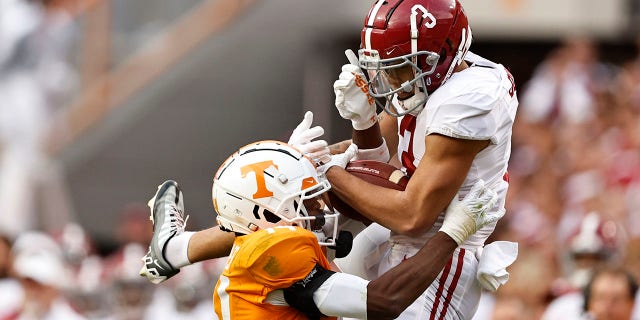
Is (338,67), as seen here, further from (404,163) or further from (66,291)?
(404,163)

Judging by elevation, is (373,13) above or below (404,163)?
above

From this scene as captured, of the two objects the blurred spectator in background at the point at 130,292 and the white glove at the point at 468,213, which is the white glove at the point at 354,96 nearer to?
the white glove at the point at 468,213

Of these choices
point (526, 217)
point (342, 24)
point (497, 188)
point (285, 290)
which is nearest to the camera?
point (285, 290)

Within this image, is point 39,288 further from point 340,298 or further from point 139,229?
point 340,298

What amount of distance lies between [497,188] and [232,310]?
3.39 ft

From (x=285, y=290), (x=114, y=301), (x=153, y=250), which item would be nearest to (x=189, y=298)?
(x=114, y=301)

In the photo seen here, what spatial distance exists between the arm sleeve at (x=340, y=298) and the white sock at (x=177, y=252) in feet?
2.47

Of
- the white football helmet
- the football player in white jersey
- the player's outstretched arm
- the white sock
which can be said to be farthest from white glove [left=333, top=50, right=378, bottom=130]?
the white sock

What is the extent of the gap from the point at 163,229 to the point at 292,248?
80cm

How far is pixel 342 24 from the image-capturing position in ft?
39.1

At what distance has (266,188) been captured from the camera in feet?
14.2

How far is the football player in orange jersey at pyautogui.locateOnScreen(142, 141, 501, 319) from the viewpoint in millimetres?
4234

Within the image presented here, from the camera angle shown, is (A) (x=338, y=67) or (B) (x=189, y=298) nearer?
(B) (x=189, y=298)

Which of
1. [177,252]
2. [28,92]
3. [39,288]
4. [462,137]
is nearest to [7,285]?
[39,288]
